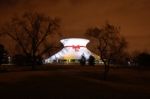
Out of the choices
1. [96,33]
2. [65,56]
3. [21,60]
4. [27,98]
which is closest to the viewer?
[27,98]

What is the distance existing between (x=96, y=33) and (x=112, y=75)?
7.24 metres

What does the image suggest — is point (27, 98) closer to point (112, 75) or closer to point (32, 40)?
point (112, 75)

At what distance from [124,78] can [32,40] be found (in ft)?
56.0

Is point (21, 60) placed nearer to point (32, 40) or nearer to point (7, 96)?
point (32, 40)

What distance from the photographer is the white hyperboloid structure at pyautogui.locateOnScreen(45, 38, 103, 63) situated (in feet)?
359

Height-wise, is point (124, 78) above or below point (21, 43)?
below

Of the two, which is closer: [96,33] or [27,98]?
[27,98]

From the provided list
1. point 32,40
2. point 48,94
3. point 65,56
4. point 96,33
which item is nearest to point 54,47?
point 32,40

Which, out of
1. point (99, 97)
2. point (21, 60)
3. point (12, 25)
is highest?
point (12, 25)

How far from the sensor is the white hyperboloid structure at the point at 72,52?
109450 mm

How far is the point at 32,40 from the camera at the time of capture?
187 feet

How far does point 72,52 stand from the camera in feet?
384

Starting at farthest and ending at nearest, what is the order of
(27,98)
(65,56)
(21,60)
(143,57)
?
(65,56) → (143,57) → (21,60) → (27,98)

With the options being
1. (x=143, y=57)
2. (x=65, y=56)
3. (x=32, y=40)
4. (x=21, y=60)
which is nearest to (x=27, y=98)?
(x=32, y=40)
